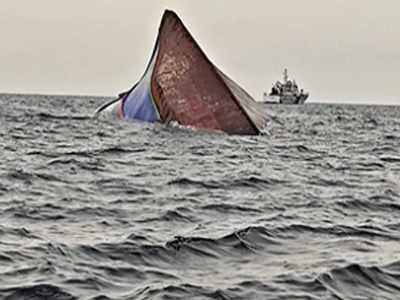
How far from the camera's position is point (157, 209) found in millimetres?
12961

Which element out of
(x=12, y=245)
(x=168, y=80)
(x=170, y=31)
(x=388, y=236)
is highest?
(x=170, y=31)

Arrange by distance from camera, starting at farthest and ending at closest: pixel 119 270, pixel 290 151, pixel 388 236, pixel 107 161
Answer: pixel 290 151 → pixel 107 161 → pixel 388 236 → pixel 119 270

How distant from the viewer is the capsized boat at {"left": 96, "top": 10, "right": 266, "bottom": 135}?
98.9ft

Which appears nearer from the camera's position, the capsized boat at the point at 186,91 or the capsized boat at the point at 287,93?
the capsized boat at the point at 186,91

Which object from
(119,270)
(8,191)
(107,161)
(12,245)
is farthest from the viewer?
(107,161)

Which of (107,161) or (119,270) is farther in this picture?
(107,161)

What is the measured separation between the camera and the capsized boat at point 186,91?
3016 centimetres

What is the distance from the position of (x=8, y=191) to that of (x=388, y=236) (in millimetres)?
7550

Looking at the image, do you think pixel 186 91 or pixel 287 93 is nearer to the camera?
pixel 186 91

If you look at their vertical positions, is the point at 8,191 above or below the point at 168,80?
below

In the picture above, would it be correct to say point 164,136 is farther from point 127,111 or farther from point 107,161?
point 127,111

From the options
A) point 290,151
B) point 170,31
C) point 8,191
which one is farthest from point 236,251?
point 170,31

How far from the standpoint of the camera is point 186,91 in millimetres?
31094

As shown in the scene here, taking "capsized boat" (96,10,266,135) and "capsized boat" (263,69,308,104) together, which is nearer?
"capsized boat" (96,10,266,135)
